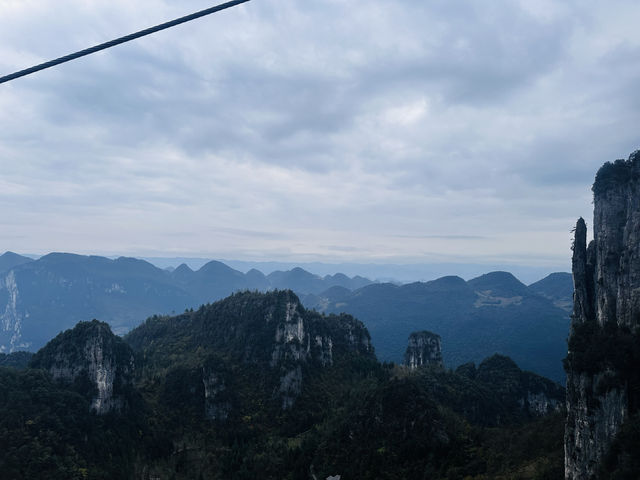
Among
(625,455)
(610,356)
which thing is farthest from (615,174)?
(625,455)

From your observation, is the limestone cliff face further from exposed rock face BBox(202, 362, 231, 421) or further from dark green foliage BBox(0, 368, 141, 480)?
exposed rock face BBox(202, 362, 231, 421)

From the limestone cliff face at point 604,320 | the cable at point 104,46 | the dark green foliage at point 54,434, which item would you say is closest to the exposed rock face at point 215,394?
the dark green foliage at point 54,434

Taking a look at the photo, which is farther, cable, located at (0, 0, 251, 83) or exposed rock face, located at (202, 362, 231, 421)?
exposed rock face, located at (202, 362, 231, 421)

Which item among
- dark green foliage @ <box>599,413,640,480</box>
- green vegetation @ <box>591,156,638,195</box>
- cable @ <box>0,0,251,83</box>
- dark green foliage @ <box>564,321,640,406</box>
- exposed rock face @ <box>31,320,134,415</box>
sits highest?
green vegetation @ <box>591,156,638,195</box>

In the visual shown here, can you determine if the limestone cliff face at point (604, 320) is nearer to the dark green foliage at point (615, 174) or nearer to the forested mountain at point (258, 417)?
the dark green foliage at point (615, 174)

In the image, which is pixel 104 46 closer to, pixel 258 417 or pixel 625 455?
pixel 625 455

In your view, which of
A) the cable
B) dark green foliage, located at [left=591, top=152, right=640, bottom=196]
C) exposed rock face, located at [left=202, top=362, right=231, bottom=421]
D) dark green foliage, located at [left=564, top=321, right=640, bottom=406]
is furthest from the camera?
exposed rock face, located at [left=202, top=362, right=231, bottom=421]

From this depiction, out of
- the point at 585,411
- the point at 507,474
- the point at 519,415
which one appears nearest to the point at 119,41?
the point at 585,411

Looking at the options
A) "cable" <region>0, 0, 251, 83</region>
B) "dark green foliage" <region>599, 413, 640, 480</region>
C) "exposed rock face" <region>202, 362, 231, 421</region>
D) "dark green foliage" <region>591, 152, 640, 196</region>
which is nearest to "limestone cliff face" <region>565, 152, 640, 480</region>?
"dark green foliage" <region>591, 152, 640, 196</region>
